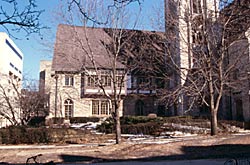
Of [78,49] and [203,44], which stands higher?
[78,49]

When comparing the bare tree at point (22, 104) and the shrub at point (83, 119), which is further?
the shrub at point (83, 119)

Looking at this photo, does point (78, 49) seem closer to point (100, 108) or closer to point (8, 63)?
point (100, 108)

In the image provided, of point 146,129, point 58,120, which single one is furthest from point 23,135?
point 58,120

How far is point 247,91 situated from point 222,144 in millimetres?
16408

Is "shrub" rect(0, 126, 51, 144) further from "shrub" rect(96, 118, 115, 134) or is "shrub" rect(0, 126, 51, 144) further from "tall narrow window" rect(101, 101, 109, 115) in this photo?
"tall narrow window" rect(101, 101, 109, 115)

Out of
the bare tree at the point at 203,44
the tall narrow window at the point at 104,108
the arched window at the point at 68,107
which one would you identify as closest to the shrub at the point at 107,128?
the bare tree at the point at 203,44

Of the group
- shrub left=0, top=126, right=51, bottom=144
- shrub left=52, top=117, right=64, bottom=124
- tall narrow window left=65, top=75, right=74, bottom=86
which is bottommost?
shrub left=0, top=126, right=51, bottom=144

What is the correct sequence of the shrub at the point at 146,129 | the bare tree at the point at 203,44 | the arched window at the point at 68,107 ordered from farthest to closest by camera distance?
the arched window at the point at 68,107 < the shrub at the point at 146,129 < the bare tree at the point at 203,44

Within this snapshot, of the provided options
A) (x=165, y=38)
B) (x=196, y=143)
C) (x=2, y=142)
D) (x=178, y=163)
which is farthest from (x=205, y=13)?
(x=2, y=142)

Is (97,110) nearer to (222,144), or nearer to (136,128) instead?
(136,128)


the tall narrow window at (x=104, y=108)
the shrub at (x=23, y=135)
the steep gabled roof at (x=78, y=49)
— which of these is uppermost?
the steep gabled roof at (x=78, y=49)

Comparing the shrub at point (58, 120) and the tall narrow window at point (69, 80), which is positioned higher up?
the tall narrow window at point (69, 80)

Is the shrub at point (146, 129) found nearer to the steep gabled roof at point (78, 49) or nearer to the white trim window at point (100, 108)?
the steep gabled roof at point (78, 49)

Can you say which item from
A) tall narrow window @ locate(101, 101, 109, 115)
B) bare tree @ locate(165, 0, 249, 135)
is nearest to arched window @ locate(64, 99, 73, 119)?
tall narrow window @ locate(101, 101, 109, 115)
